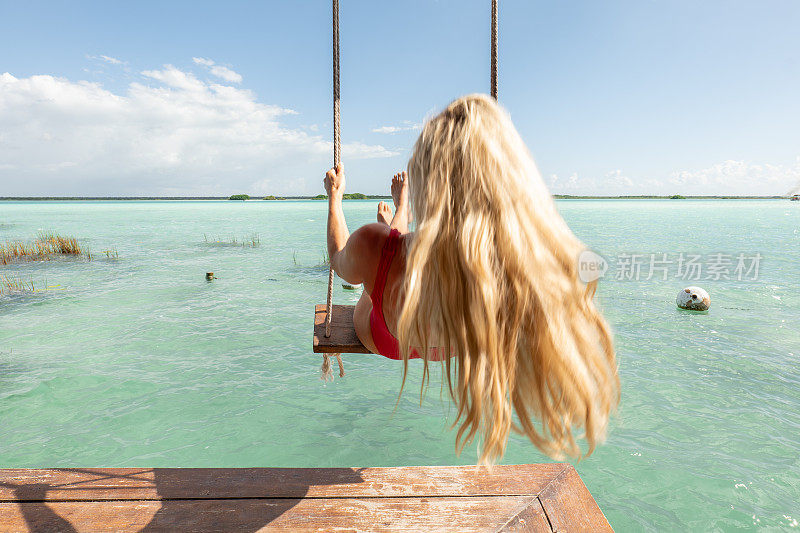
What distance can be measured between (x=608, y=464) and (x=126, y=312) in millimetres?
8641

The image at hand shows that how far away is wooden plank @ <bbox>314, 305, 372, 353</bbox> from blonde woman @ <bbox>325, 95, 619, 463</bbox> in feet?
2.71

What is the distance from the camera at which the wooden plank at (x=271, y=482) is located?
1.80 metres

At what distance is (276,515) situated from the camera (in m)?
1.69

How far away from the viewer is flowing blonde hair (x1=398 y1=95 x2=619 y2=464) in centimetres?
124

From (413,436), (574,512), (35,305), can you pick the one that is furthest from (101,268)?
(574,512)

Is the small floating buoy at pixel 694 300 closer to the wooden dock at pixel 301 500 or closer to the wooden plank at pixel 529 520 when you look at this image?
the wooden dock at pixel 301 500

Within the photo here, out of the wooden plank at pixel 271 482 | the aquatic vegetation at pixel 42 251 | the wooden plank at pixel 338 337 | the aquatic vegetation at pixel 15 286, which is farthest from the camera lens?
the aquatic vegetation at pixel 42 251

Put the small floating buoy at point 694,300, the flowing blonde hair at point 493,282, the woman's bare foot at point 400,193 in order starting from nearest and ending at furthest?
the flowing blonde hair at point 493,282 < the woman's bare foot at point 400,193 < the small floating buoy at point 694,300

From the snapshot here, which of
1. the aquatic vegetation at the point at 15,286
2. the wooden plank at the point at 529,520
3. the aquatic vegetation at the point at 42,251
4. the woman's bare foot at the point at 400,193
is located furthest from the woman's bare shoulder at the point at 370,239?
the aquatic vegetation at the point at 42,251

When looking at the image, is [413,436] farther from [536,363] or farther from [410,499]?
[536,363]

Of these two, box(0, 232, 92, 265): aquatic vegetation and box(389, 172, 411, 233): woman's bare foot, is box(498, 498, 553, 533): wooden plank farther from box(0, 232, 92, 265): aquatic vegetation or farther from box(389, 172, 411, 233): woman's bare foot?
box(0, 232, 92, 265): aquatic vegetation

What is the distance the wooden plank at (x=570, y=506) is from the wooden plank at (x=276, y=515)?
0.05 metres

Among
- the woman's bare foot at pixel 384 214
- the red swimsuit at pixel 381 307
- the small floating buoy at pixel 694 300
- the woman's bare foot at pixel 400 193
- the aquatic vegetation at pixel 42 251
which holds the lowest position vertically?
the small floating buoy at pixel 694 300

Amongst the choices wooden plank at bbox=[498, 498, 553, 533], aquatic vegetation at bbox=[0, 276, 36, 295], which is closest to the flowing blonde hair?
wooden plank at bbox=[498, 498, 553, 533]
